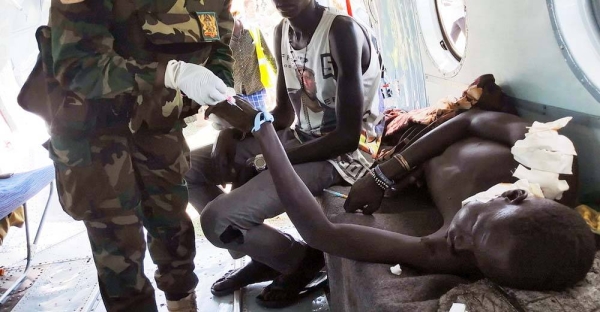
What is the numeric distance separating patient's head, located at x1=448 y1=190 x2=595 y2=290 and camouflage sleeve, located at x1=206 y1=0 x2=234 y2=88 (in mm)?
1058

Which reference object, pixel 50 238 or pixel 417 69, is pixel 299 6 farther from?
pixel 50 238

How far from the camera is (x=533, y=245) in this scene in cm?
99

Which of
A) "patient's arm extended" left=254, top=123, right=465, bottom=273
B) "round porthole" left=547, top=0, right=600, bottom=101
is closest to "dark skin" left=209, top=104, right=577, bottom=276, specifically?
"patient's arm extended" left=254, top=123, right=465, bottom=273

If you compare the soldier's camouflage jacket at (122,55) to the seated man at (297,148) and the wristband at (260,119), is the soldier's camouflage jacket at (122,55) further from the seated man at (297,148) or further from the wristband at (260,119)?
the seated man at (297,148)

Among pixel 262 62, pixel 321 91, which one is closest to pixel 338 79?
pixel 321 91

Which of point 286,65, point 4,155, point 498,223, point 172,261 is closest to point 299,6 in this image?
point 286,65

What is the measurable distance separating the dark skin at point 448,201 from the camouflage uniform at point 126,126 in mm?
317

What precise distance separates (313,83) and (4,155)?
102 inches

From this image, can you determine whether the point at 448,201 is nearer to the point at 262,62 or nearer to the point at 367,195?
the point at 367,195

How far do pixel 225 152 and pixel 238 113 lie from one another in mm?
780

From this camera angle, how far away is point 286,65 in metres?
2.20

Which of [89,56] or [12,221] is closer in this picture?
[89,56]

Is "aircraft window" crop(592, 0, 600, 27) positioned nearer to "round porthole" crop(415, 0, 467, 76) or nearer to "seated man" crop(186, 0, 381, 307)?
"seated man" crop(186, 0, 381, 307)

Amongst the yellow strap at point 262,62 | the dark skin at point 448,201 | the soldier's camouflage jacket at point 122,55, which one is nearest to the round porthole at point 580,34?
the dark skin at point 448,201
